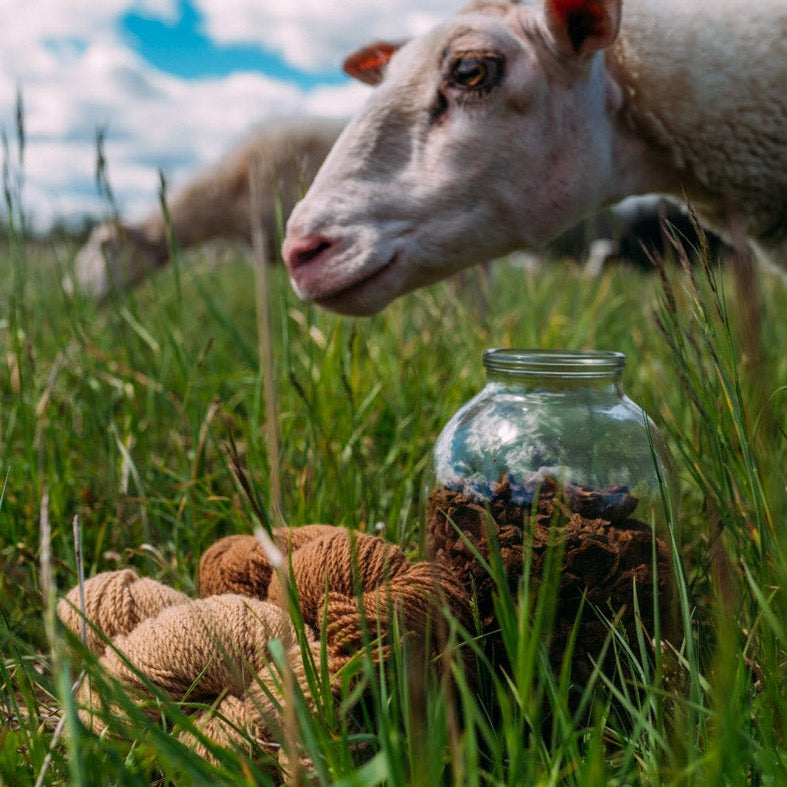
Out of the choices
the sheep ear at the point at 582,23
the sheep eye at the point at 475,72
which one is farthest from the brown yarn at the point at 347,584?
the sheep ear at the point at 582,23

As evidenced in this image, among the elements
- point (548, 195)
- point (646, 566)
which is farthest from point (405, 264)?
point (646, 566)

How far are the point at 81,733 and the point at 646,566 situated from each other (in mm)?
674

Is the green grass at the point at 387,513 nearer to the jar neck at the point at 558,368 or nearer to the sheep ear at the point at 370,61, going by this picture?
the jar neck at the point at 558,368

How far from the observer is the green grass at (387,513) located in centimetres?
72

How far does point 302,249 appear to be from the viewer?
1.75 metres

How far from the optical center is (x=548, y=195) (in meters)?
2.00

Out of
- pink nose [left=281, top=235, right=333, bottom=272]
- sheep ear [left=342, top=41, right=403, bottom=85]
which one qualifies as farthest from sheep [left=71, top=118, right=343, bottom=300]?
pink nose [left=281, top=235, right=333, bottom=272]

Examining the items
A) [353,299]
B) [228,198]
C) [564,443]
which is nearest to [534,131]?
[353,299]

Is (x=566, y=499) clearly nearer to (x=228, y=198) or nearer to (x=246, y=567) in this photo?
(x=246, y=567)

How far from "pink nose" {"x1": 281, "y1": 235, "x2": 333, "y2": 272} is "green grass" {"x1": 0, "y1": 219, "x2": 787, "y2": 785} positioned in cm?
8

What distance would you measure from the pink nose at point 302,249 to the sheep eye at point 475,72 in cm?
51

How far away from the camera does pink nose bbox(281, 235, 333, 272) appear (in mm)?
1741

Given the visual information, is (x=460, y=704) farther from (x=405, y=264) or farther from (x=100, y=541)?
(x=405, y=264)

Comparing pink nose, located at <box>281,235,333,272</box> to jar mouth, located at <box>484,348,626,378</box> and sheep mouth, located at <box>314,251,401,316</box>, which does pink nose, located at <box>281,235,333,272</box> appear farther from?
jar mouth, located at <box>484,348,626,378</box>
